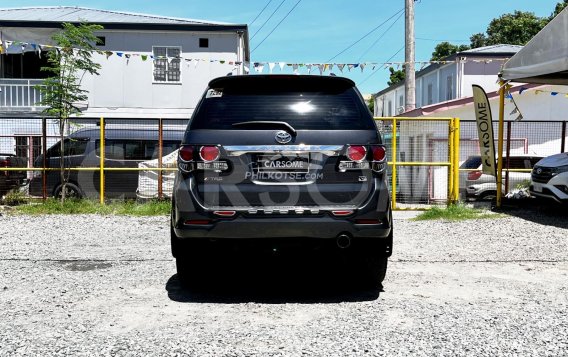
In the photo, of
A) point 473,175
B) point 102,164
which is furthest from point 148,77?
point 473,175

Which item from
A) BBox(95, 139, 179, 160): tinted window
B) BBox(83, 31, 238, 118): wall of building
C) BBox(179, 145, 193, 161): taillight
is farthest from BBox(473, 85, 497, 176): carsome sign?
BBox(83, 31, 238, 118): wall of building

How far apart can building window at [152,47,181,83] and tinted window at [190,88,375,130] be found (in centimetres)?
1821

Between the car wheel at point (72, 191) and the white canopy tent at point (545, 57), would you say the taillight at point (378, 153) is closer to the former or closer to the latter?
the white canopy tent at point (545, 57)

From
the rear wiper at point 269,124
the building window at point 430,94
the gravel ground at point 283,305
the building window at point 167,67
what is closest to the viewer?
the gravel ground at point 283,305

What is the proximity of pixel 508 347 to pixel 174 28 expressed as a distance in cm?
2036

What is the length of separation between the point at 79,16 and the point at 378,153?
2261cm

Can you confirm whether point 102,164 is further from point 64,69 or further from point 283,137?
point 283,137

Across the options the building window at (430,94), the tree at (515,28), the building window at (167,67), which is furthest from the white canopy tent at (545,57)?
the tree at (515,28)

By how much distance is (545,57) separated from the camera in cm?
1002

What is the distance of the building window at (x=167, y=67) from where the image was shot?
73.2 feet

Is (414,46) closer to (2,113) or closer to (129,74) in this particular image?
(129,74)

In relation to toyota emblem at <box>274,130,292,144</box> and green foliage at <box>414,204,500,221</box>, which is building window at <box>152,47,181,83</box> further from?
toyota emblem at <box>274,130,292,144</box>

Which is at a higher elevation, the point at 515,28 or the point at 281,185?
the point at 515,28

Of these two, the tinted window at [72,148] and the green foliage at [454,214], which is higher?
the tinted window at [72,148]
